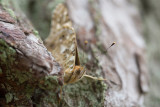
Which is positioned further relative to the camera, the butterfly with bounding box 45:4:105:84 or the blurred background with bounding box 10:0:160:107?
the blurred background with bounding box 10:0:160:107

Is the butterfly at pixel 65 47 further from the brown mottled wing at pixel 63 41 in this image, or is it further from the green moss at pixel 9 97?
the green moss at pixel 9 97

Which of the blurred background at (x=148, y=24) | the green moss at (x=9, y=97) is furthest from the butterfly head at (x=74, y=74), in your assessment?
the blurred background at (x=148, y=24)

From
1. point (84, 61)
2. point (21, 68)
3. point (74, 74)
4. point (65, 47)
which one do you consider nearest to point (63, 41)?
point (65, 47)

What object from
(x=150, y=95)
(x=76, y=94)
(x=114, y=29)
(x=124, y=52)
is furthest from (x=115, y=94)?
(x=114, y=29)

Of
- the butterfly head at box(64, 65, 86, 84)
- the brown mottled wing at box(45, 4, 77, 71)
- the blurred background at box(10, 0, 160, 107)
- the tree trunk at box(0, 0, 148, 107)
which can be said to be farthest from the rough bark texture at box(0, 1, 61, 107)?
the blurred background at box(10, 0, 160, 107)

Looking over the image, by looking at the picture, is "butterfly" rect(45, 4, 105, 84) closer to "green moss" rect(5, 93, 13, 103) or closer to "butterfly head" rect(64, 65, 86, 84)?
"butterfly head" rect(64, 65, 86, 84)

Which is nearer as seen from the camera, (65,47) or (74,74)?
(74,74)

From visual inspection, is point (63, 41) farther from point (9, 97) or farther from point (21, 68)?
point (9, 97)
